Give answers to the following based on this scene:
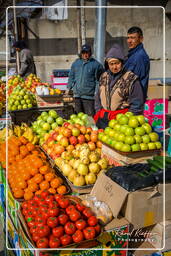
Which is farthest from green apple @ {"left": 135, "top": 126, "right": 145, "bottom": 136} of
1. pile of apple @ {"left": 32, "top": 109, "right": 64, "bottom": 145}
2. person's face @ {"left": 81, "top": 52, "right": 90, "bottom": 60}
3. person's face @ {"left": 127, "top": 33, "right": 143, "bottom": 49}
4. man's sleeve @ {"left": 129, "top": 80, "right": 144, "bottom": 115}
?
person's face @ {"left": 81, "top": 52, "right": 90, "bottom": 60}

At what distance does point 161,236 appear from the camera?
2309 mm

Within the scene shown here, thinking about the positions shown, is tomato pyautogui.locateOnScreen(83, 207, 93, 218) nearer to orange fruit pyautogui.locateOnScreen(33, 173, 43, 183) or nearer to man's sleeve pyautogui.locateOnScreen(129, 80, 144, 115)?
orange fruit pyautogui.locateOnScreen(33, 173, 43, 183)

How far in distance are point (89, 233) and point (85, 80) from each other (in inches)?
172

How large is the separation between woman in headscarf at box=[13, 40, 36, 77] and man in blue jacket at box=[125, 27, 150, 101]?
4778mm

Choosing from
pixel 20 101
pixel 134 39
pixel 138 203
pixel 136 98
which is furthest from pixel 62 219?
pixel 20 101

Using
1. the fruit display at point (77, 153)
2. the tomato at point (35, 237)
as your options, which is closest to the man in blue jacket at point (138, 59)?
the fruit display at point (77, 153)

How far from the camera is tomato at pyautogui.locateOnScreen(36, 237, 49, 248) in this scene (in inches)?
68.6

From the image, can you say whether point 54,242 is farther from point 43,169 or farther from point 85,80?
point 85,80

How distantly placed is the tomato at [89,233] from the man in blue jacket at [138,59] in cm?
309

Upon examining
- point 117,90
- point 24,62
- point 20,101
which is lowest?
point 20,101

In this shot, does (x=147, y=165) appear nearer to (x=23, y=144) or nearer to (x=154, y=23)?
(x=23, y=144)

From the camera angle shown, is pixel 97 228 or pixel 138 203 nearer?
pixel 97 228

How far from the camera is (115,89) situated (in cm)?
363

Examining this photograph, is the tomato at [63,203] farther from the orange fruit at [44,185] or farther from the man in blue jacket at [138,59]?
the man in blue jacket at [138,59]
